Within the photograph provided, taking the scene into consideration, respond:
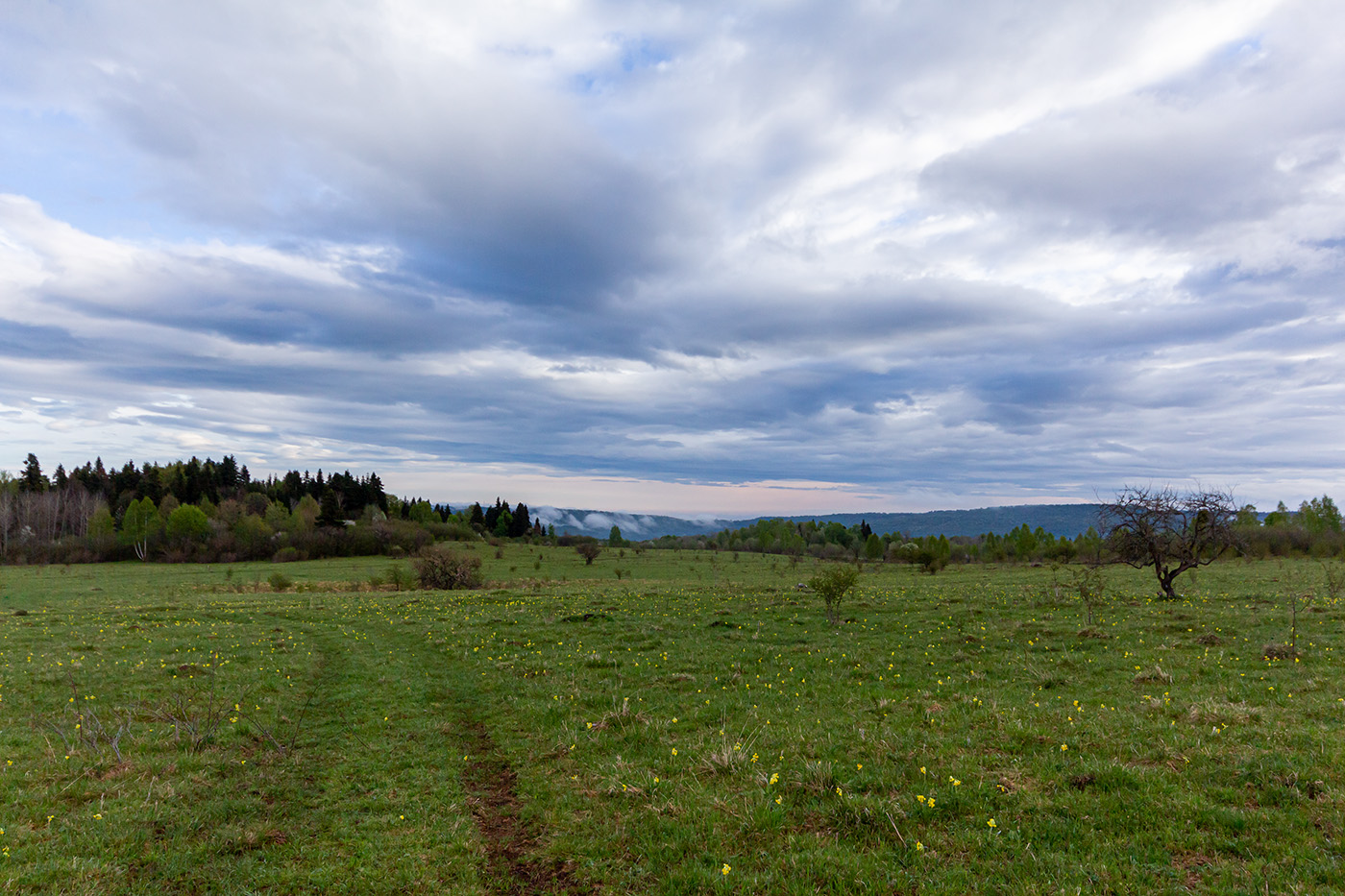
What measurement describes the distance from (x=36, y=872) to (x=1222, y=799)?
48.7ft

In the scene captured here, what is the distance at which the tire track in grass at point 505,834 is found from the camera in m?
7.64

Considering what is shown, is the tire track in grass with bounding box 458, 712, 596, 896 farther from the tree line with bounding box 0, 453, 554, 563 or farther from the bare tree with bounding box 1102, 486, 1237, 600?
the tree line with bounding box 0, 453, 554, 563

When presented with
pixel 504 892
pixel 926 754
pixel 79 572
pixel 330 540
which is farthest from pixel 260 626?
pixel 330 540

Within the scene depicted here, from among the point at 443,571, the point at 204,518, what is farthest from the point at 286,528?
the point at 443,571

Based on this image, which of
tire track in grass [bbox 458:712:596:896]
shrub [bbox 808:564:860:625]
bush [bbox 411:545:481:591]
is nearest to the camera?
tire track in grass [bbox 458:712:596:896]

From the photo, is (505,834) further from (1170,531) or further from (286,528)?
(286,528)

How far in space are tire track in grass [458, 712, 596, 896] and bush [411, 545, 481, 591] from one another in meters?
48.0

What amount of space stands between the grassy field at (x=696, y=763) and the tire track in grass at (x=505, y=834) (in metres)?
0.06

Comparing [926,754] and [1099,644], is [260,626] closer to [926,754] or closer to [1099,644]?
[926,754]

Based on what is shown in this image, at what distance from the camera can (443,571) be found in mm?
57500

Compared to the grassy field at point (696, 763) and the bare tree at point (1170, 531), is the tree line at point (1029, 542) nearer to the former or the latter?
the bare tree at point (1170, 531)

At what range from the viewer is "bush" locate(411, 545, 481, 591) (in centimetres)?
5741

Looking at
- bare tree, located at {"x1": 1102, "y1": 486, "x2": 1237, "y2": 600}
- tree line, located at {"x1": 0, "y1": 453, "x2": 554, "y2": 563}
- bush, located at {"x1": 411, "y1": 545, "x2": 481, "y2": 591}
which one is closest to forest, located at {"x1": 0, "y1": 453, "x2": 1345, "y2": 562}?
tree line, located at {"x1": 0, "y1": 453, "x2": 554, "y2": 563}

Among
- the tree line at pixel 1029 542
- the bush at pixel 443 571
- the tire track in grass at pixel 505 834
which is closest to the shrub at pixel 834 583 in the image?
the tree line at pixel 1029 542
